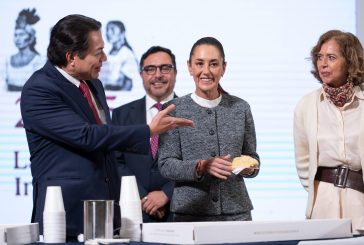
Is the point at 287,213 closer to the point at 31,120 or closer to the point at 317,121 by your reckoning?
the point at 317,121

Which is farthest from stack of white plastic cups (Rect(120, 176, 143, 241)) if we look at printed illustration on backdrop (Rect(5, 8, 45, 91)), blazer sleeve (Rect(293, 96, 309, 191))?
printed illustration on backdrop (Rect(5, 8, 45, 91))

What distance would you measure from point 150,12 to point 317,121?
135cm

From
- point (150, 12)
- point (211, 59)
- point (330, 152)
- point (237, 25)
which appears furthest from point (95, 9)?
point (330, 152)

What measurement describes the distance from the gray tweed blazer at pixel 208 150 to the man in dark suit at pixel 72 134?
0.94 ft

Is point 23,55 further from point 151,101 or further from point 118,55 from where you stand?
point 151,101

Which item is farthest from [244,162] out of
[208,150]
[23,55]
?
[23,55]

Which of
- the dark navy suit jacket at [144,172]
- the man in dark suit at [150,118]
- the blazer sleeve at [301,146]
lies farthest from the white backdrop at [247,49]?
the blazer sleeve at [301,146]

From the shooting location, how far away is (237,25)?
446 cm

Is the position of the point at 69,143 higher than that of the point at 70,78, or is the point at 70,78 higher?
the point at 70,78

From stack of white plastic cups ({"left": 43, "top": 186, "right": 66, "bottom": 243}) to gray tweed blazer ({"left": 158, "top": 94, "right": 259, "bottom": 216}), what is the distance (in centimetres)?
67

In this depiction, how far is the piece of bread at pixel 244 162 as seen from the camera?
118 inches

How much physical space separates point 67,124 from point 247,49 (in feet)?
6.29

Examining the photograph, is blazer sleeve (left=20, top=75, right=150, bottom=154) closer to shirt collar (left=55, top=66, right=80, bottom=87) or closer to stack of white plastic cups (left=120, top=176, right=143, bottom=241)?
shirt collar (left=55, top=66, right=80, bottom=87)

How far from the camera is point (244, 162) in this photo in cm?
301
